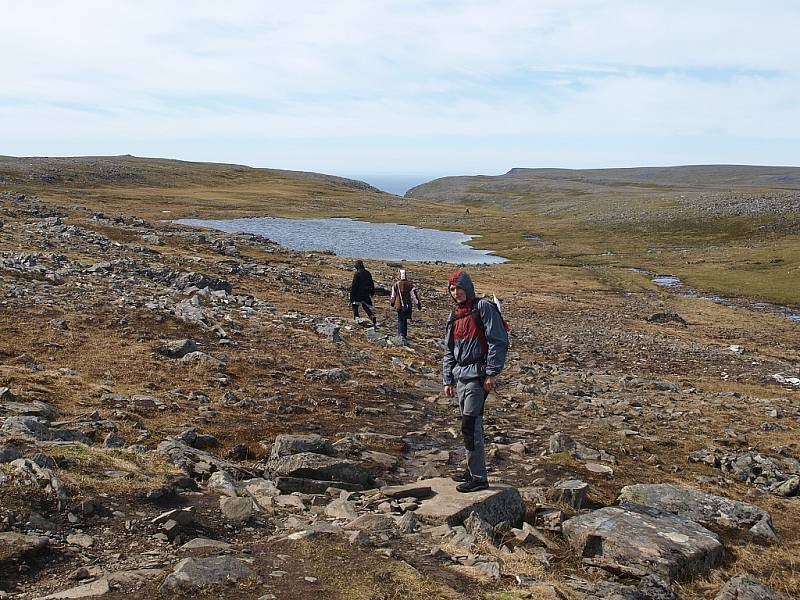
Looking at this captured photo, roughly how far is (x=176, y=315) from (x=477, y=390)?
13.0m

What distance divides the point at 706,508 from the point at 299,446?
6869 millimetres

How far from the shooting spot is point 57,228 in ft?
122

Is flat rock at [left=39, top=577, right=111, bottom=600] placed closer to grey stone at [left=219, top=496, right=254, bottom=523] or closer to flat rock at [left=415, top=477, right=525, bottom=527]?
grey stone at [left=219, top=496, right=254, bottom=523]

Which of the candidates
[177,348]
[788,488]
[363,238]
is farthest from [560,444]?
[363,238]

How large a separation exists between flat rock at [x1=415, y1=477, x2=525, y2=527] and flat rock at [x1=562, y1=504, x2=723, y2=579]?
799 millimetres

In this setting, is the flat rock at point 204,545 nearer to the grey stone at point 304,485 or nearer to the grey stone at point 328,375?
the grey stone at point 304,485

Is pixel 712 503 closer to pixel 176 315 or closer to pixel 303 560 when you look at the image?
pixel 303 560

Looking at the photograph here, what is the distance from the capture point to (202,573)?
6.54 m

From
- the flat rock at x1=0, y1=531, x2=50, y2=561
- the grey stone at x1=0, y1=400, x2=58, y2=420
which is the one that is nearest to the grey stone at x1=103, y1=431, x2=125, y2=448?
the grey stone at x1=0, y1=400, x2=58, y2=420

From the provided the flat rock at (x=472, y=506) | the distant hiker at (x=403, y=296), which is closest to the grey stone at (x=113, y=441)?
the flat rock at (x=472, y=506)

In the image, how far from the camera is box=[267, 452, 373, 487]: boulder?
10.2 m

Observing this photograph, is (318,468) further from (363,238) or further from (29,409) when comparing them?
(363,238)

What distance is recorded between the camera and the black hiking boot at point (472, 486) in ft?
31.6

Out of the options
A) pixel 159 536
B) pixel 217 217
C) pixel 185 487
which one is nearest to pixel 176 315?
pixel 185 487
